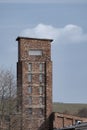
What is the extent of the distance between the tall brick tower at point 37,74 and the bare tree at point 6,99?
51.9m

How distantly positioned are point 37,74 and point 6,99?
61.3 m

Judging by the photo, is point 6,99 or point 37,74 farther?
point 37,74

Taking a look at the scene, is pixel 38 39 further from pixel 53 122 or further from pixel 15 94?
pixel 15 94

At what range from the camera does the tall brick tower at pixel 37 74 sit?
137 metres

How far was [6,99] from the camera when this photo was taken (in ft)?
260

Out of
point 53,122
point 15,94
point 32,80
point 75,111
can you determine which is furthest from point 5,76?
point 75,111

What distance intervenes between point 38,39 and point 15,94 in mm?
60050

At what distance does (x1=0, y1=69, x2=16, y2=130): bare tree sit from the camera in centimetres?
7850

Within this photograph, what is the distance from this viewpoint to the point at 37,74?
461ft

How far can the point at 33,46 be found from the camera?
467 ft

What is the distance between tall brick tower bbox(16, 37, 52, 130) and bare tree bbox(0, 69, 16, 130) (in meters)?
51.9

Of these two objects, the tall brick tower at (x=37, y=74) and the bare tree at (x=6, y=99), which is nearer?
the bare tree at (x=6, y=99)

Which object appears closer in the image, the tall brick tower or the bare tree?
the bare tree

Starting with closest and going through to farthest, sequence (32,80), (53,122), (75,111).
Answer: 1. (53,122)
2. (32,80)
3. (75,111)
